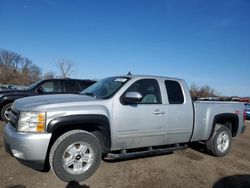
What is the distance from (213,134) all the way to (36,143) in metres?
4.20

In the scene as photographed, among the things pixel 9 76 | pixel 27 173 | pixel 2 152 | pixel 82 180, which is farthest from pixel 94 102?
pixel 9 76

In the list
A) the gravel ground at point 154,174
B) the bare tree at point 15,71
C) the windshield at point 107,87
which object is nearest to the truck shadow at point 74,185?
the gravel ground at point 154,174

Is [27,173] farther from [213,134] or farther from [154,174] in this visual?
[213,134]

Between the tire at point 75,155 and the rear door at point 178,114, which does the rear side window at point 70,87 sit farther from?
the tire at point 75,155

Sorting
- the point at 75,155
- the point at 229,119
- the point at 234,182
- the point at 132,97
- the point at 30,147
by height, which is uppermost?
the point at 132,97

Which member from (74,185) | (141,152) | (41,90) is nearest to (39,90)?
(41,90)

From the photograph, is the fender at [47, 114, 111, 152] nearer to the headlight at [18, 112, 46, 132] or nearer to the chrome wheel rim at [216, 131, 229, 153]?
the headlight at [18, 112, 46, 132]

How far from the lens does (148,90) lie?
16.5 feet

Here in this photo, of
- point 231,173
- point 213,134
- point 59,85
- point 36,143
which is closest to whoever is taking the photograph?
point 36,143

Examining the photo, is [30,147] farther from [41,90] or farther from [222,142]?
[41,90]

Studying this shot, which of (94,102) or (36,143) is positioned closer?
(36,143)

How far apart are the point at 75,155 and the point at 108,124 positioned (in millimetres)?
749

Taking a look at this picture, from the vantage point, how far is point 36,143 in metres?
3.60

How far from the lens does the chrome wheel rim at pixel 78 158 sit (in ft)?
12.8
